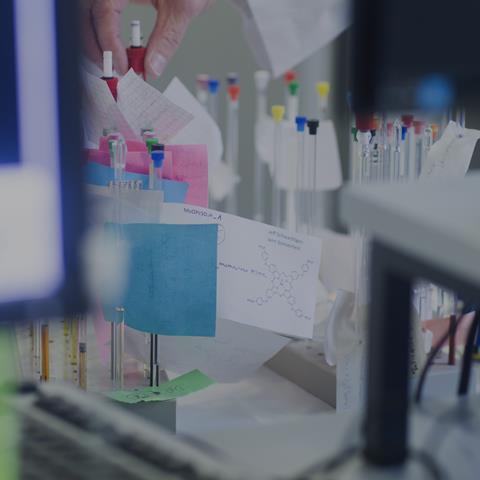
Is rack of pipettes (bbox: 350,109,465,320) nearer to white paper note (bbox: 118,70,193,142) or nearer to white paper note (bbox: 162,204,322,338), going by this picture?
white paper note (bbox: 162,204,322,338)

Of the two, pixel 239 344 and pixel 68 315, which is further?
pixel 239 344

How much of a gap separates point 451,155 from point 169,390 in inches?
18.1

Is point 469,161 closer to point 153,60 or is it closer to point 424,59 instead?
point 153,60

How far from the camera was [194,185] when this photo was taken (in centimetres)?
144

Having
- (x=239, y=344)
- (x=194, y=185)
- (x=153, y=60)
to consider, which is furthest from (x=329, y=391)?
(x=153, y=60)

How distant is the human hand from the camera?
1.50m

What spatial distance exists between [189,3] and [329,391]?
57 cm

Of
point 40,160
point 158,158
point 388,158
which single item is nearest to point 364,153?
point 388,158

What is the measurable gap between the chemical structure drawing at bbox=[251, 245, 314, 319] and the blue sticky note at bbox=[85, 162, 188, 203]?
0.13 meters

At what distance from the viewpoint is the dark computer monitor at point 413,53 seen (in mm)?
621

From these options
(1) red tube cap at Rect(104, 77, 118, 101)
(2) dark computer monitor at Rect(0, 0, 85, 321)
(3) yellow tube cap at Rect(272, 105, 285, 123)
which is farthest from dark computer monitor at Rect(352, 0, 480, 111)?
(3) yellow tube cap at Rect(272, 105, 285, 123)

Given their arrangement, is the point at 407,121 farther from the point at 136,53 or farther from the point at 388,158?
the point at 136,53

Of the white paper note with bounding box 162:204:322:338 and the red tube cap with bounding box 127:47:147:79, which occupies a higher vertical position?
the red tube cap with bounding box 127:47:147:79

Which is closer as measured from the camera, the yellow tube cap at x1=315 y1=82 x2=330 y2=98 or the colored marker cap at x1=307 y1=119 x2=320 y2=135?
the colored marker cap at x1=307 y1=119 x2=320 y2=135
